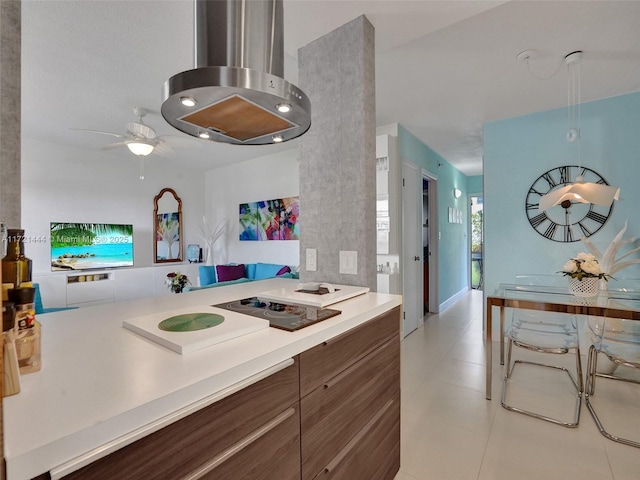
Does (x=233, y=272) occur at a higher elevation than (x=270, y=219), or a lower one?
lower

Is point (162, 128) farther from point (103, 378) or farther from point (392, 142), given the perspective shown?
point (103, 378)

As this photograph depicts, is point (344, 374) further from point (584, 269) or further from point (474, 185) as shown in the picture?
point (474, 185)

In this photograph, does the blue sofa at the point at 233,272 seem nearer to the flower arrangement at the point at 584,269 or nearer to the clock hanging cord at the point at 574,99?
the flower arrangement at the point at 584,269

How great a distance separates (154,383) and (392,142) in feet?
11.4

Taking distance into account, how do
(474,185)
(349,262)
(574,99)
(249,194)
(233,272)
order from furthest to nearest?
(474,185), (249,194), (233,272), (574,99), (349,262)

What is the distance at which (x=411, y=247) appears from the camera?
4000mm

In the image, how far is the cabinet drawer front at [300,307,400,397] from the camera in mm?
923

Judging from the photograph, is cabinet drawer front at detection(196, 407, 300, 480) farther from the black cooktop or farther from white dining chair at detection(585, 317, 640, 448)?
white dining chair at detection(585, 317, 640, 448)

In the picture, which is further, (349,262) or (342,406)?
(349,262)

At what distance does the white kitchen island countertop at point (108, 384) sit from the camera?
467 mm

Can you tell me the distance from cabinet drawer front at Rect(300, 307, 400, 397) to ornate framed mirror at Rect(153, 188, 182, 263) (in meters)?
5.41

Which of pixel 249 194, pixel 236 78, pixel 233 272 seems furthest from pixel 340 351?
pixel 249 194

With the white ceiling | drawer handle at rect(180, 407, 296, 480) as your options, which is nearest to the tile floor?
drawer handle at rect(180, 407, 296, 480)

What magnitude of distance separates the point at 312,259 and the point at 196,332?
1.03 meters
